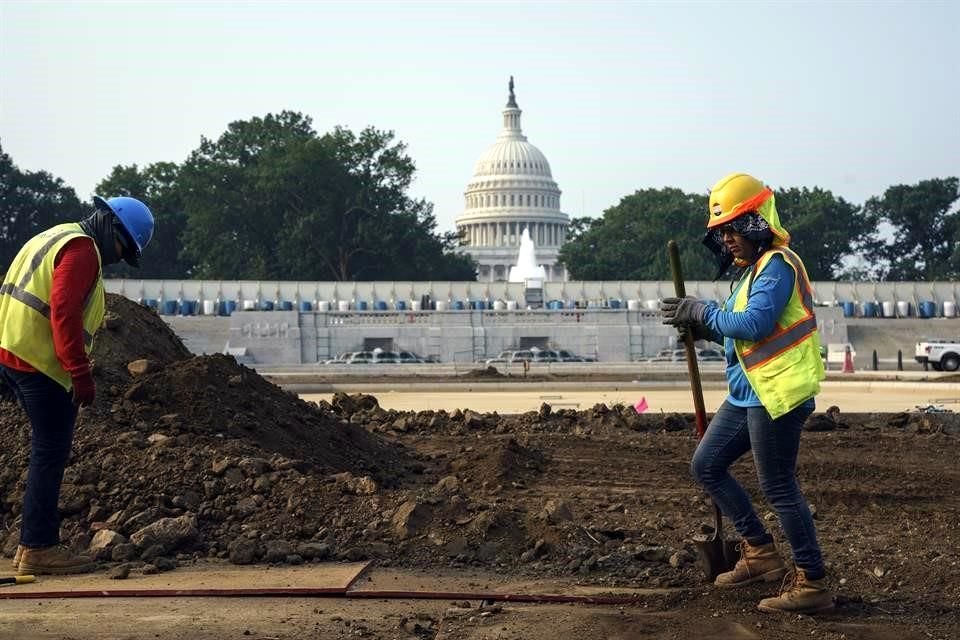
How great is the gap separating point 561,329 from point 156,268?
39.2 m

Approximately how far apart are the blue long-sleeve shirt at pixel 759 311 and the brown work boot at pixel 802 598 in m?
0.75

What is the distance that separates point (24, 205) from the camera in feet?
241

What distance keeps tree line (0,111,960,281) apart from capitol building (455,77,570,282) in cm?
3684

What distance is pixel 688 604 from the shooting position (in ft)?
18.6

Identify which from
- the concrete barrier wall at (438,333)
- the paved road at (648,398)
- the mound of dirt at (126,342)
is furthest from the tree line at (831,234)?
the mound of dirt at (126,342)

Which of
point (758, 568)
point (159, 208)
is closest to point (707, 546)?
point (758, 568)

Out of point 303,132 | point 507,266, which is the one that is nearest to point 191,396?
point 303,132

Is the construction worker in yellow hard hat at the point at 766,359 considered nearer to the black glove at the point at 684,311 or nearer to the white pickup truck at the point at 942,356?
the black glove at the point at 684,311

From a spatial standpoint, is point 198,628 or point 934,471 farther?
point 934,471

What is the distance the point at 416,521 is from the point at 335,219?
6755 cm

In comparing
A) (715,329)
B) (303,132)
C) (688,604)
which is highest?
(303,132)

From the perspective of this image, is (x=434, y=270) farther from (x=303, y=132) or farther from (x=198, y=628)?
(x=198, y=628)

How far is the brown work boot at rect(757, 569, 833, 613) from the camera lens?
5.45 m

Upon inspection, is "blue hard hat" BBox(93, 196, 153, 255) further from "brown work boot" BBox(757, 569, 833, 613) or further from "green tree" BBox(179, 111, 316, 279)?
"green tree" BBox(179, 111, 316, 279)
